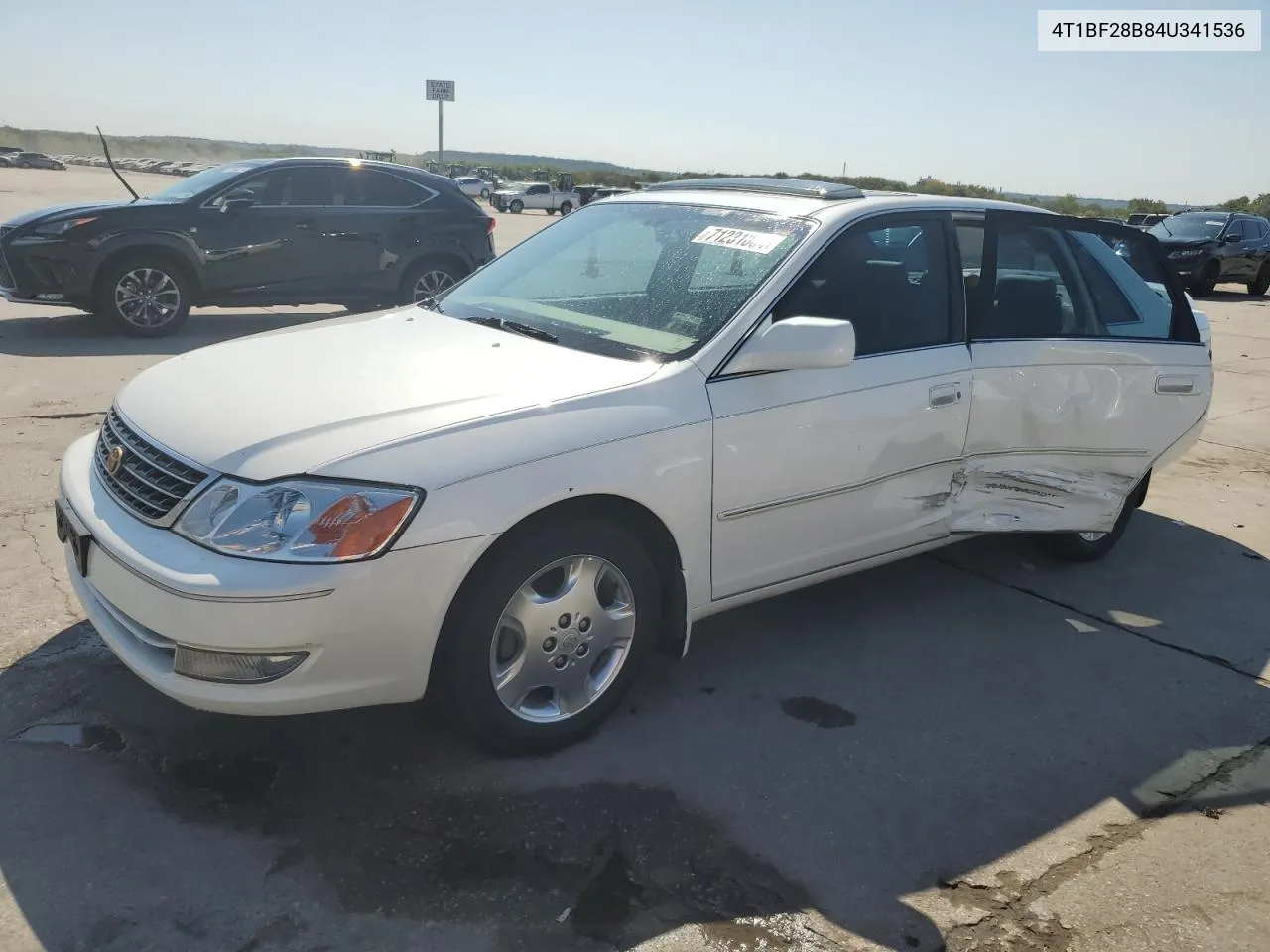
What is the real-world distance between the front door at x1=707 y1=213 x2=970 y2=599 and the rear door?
188mm

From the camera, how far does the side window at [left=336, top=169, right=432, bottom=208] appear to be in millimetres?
10078

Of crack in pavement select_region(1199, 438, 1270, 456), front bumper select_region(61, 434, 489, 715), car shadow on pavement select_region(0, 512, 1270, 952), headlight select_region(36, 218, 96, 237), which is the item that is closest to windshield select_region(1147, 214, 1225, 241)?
crack in pavement select_region(1199, 438, 1270, 456)

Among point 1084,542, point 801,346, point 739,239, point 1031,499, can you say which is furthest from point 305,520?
point 1084,542

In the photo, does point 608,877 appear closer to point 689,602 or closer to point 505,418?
point 689,602

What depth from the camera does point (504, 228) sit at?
1122 inches

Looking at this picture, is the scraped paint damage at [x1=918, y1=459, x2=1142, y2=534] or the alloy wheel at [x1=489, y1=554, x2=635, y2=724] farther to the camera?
the scraped paint damage at [x1=918, y1=459, x2=1142, y2=534]

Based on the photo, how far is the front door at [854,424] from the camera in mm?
3402

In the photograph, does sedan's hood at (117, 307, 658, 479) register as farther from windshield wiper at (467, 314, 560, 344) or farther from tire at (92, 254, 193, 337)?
tire at (92, 254, 193, 337)

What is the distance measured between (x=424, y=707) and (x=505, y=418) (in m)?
0.88

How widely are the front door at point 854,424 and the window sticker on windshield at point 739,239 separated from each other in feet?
0.63

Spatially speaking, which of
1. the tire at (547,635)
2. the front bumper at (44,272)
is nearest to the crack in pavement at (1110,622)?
the tire at (547,635)

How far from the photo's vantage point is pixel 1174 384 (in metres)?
4.73

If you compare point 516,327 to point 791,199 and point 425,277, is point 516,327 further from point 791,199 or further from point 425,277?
point 425,277

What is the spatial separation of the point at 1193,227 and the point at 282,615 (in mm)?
21152
